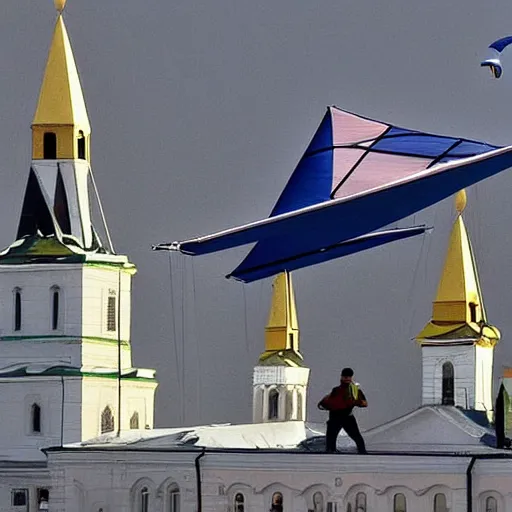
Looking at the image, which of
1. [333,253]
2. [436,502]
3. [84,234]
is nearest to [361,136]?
[333,253]

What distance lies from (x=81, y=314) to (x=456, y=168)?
2136 centimetres

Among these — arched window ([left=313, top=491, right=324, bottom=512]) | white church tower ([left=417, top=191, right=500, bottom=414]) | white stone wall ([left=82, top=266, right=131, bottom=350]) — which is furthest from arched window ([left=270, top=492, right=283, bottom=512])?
white stone wall ([left=82, top=266, right=131, bottom=350])

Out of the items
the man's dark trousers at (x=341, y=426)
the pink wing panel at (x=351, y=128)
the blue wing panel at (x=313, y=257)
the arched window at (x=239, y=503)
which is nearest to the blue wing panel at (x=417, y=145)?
the pink wing panel at (x=351, y=128)

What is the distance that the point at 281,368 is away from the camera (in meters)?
109

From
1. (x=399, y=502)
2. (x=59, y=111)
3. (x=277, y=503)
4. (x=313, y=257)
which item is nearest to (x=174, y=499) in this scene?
(x=277, y=503)

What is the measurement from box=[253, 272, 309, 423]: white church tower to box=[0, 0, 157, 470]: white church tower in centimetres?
656

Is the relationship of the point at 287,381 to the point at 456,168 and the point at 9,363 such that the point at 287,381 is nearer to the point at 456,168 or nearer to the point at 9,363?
the point at 9,363

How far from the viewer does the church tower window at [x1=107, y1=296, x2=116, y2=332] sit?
103m

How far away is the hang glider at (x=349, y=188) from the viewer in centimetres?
8212

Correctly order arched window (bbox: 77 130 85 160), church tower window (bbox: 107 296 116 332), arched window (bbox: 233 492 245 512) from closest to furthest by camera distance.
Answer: arched window (bbox: 233 492 245 512)
arched window (bbox: 77 130 85 160)
church tower window (bbox: 107 296 116 332)

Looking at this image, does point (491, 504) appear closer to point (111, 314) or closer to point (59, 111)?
point (111, 314)

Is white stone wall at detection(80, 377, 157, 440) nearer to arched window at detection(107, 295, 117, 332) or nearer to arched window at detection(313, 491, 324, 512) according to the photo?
arched window at detection(107, 295, 117, 332)

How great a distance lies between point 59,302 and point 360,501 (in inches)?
467

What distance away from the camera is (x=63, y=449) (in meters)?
97.9
